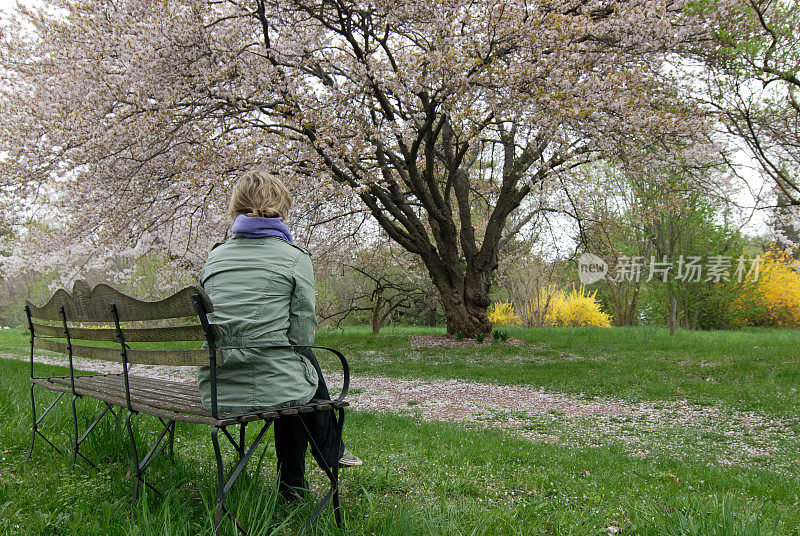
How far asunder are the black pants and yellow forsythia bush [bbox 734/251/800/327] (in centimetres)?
1903

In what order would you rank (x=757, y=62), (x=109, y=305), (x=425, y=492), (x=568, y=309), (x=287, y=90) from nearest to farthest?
(x=109, y=305), (x=425, y=492), (x=757, y=62), (x=287, y=90), (x=568, y=309)

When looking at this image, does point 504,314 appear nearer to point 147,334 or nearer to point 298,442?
point 298,442

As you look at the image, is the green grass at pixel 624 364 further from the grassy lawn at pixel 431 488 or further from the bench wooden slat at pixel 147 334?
the bench wooden slat at pixel 147 334

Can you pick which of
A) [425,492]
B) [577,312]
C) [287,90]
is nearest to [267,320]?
[425,492]

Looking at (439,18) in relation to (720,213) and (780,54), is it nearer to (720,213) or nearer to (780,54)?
(780,54)

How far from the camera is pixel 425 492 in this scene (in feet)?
10.2

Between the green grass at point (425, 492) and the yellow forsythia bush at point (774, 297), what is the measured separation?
16.6 metres

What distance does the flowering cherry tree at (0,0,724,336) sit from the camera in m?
8.52

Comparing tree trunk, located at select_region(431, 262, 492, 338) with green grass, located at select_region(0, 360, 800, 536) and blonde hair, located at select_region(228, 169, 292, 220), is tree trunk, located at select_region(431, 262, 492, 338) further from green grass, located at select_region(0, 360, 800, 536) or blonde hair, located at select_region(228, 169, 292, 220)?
blonde hair, located at select_region(228, 169, 292, 220)

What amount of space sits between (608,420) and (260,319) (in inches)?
204

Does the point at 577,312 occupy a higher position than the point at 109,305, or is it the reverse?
the point at 109,305

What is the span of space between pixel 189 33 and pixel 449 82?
14.2ft

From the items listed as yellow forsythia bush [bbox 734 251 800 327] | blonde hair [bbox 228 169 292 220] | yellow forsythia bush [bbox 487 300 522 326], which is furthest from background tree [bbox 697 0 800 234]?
yellow forsythia bush [bbox 487 300 522 326]

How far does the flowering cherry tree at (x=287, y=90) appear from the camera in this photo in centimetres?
852
